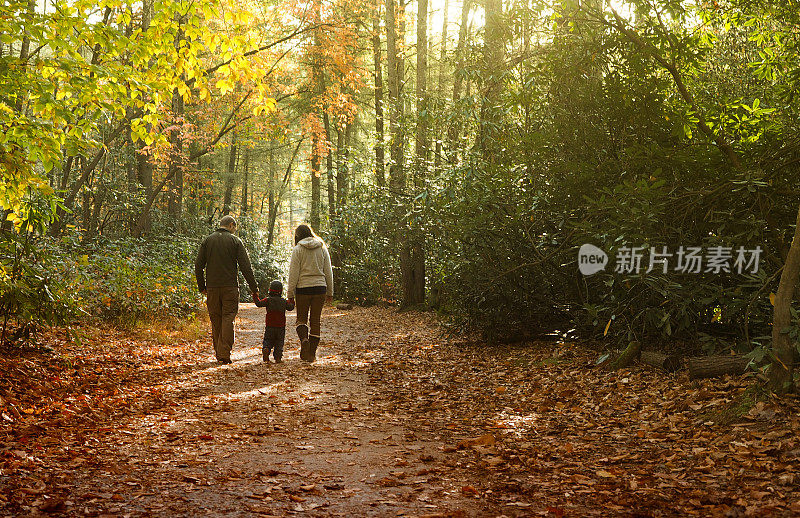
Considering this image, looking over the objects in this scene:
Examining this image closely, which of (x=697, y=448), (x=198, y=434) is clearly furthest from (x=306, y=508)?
(x=697, y=448)

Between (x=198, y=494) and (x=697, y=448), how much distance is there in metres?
3.69

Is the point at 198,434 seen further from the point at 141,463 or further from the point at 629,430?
the point at 629,430

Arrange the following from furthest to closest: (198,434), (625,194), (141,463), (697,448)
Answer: (625,194) < (198,434) < (697,448) < (141,463)

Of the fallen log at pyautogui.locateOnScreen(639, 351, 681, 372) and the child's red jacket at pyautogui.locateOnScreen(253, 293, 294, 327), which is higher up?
the child's red jacket at pyautogui.locateOnScreen(253, 293, 294, 327)

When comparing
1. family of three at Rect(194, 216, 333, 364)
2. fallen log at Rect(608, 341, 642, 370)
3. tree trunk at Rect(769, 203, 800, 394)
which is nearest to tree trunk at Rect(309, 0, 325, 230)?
family of three at Rect(194, 216, 333, 364)

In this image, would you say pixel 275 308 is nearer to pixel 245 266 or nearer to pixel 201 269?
pixel 245 266

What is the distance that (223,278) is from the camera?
31.4 ft

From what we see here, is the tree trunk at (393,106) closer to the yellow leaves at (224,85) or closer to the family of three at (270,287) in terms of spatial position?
the family of three at (270,287)

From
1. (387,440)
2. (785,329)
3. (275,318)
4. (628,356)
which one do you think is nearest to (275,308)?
(275,318)

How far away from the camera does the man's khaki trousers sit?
9.53 meters

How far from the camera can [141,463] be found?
14.8 ft

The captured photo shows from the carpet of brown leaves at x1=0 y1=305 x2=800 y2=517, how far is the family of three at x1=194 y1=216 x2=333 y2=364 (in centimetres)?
93

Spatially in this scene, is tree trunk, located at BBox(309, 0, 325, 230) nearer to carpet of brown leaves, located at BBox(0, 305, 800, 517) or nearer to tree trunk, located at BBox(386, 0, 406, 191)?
tree trunk, located at BBox(386, 0, 406, 191)

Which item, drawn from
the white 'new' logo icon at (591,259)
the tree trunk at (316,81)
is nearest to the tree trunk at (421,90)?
the tree trunk at (316,81)
